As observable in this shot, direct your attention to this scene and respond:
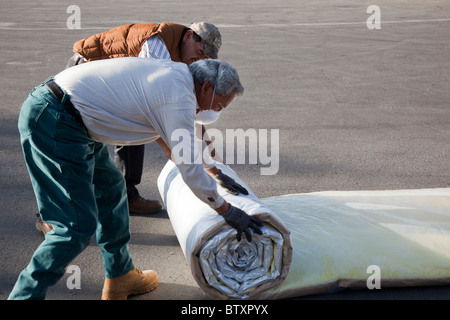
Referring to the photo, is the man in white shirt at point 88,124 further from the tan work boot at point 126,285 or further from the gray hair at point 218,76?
the tan work boot at point 126,285

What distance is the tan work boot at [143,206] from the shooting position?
4453 millimetres

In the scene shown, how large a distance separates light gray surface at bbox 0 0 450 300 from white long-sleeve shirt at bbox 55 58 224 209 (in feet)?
3.55

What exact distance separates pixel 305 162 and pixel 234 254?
2539mm

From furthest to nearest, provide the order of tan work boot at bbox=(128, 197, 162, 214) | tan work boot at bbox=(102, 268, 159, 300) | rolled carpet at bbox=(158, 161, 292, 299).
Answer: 1. tan work boot at bbox=(128, 197, 162, 214)
2. tan work boot at bbox=(102, 268, 159, 300)
3. rolled carpet at bbox=(158, 161, 292, 299)

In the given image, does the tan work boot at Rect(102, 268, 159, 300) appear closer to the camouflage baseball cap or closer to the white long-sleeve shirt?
the white long-sleeve shirt

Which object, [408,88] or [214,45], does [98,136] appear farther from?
[408,88]

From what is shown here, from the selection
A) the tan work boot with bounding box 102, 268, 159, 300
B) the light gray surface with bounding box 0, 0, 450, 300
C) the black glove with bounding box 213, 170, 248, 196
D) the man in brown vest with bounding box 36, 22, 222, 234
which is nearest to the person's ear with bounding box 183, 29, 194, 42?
the man in brown vest with bounding box 36, 22, 222, 234

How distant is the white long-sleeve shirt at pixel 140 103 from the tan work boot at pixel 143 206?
63.5 inches

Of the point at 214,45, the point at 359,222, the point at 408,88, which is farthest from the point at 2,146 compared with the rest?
the point at 408,88

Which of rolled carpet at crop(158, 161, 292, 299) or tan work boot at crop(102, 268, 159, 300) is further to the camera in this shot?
tan work boot at crop(102, 268, 159, 300)

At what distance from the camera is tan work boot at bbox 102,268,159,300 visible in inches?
130

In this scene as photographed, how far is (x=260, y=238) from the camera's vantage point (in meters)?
3.17

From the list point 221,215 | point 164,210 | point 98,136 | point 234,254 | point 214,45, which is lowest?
point 164,210

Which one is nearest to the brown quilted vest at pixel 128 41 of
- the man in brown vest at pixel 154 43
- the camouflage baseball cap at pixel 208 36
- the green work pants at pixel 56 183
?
the man in brown vest at pixel 154 43
